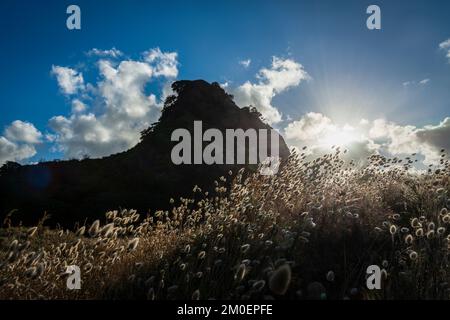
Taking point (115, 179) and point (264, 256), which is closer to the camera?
point (264, 256)

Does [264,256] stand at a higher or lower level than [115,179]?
lower

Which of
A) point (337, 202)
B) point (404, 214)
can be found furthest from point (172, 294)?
point (404, 214)

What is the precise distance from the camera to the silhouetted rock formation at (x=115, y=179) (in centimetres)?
2008

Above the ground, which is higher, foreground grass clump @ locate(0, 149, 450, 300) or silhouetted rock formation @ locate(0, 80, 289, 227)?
silhouetted rock formation @ locate(0, 80, 289, 227)

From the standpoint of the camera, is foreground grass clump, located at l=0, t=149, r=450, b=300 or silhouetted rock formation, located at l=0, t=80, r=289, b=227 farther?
silhouetted rock formation, located at l=0, t=80, r=289, b=227

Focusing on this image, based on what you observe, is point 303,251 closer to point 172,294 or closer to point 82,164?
point 172,294

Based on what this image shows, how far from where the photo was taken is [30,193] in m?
21.8

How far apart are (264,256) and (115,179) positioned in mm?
20812

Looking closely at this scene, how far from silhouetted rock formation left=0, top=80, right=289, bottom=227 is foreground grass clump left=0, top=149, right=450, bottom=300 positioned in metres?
15.1

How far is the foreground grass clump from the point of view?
3477 millimetres

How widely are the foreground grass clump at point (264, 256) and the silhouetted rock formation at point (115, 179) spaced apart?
1511cm

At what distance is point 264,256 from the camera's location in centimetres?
411

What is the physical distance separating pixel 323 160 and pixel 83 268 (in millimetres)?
4970
